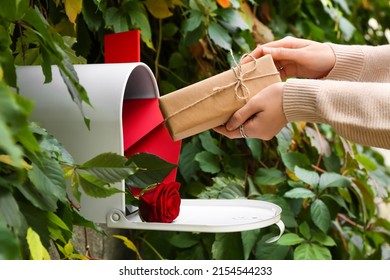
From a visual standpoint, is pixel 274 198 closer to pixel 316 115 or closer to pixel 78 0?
pixel 316 115

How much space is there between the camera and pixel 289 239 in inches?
46.5

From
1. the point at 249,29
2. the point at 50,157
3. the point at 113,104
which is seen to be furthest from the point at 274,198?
the point at 50,157

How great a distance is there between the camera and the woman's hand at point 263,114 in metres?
0.88

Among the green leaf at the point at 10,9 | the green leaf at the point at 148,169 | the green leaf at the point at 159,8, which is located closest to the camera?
the green leaf at the point at 10,9

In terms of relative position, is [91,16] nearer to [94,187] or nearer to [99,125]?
[99,125]

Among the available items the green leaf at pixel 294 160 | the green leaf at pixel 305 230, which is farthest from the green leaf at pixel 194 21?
the green leaf at pixel 305 230

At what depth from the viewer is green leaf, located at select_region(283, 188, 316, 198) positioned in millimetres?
1196

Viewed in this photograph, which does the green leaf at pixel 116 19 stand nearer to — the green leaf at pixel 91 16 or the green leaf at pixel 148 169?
the green leaf at pixel 91 16

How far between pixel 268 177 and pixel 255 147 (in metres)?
0.07

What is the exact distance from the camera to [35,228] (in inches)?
25.5

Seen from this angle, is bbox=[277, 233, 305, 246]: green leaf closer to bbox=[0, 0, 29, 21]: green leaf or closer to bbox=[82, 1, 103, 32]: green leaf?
bbox=[82, 1, 103, 32]: green leaf

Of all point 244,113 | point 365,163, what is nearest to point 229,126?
point 244,113

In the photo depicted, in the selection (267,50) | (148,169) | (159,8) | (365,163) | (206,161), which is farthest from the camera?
(365,163)

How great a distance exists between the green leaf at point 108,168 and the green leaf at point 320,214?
60cm
